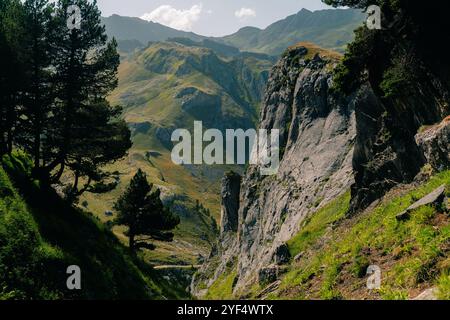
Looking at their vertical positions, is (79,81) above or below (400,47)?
below

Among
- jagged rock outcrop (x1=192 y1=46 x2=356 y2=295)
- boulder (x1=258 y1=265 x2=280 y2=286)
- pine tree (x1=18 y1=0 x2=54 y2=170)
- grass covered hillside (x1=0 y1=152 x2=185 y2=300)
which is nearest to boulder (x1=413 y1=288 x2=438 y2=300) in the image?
grass covered hillside (x1=0 y1=152 x2=185 y2=300)

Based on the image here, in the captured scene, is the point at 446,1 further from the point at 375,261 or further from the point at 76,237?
the point at 76,237

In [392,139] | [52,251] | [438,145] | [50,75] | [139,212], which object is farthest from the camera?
[139,212]

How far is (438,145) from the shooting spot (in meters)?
22.2

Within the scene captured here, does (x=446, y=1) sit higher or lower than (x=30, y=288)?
higher

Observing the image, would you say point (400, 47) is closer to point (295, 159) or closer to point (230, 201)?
point (295, 159)

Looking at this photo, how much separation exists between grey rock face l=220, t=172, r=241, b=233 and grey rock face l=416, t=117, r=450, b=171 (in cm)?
10212

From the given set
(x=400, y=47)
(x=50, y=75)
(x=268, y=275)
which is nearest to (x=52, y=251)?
(x=50, y=75)

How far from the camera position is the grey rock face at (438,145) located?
21.6 m

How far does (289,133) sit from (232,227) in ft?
173

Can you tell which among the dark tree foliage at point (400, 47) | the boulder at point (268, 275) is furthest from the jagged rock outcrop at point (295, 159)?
the dark tree foliage at point (400, 47)

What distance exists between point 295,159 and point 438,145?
5208 centimetres
